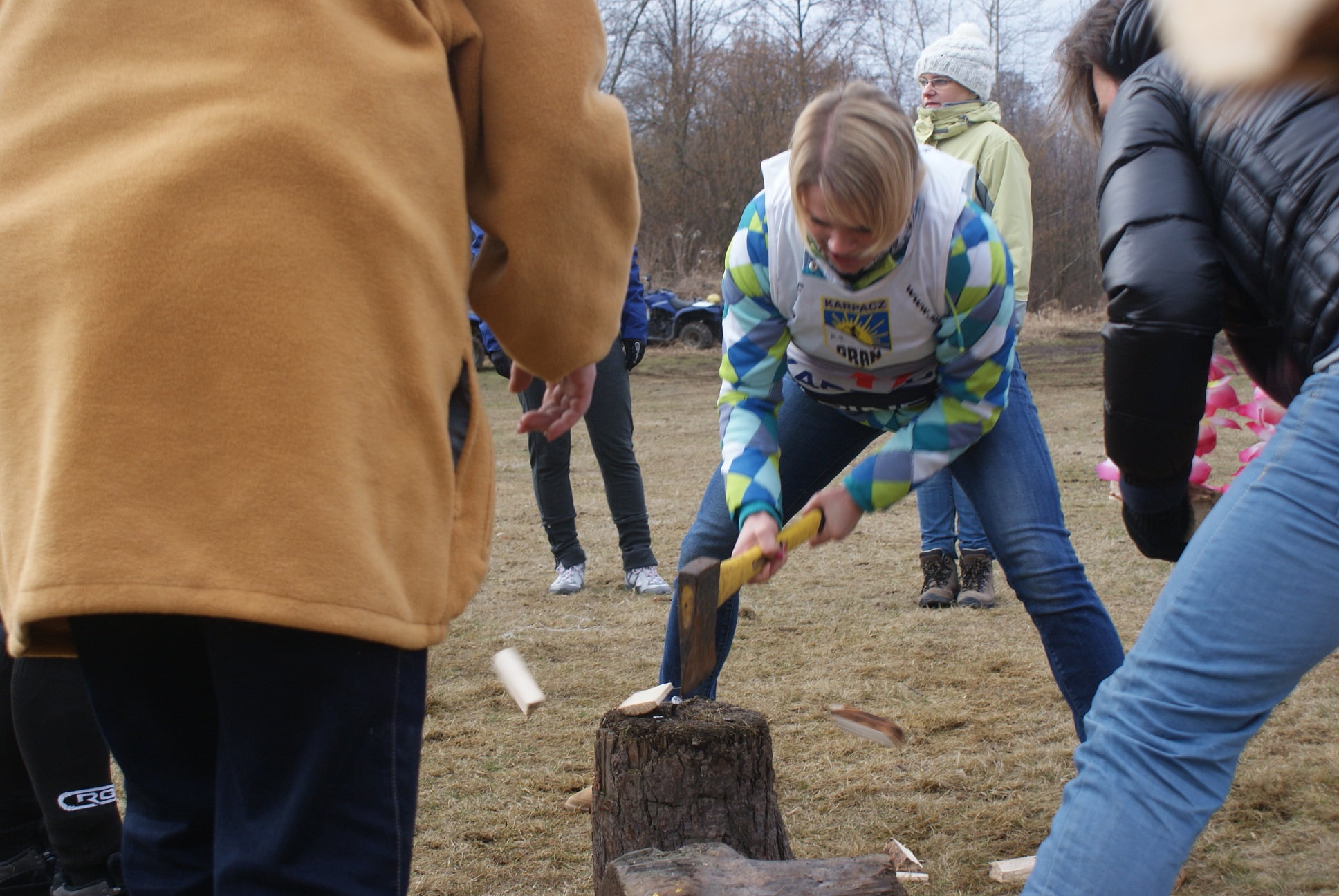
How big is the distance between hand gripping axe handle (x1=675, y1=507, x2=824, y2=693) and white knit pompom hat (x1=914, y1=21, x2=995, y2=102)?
2563 millimetres

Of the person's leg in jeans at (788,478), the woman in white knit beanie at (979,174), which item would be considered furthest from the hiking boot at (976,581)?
the person's leg in jeans at (788,478)

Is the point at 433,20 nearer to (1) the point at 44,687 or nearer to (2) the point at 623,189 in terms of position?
(2) the point at 623,189

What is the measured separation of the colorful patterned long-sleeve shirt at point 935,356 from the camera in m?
2.37

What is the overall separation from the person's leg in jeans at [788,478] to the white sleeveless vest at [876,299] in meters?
0.17

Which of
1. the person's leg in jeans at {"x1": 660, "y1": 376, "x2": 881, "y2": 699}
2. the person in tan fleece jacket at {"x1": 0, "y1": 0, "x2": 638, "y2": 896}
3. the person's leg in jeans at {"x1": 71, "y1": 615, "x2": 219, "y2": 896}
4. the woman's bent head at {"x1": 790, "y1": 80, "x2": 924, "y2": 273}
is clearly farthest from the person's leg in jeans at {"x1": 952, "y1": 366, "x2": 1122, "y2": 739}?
the person's leg in jeans at {"x1": 71, "y1": 615, "x2": 219, "y2": 896}

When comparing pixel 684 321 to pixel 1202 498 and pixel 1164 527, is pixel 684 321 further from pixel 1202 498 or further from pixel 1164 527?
pixel 1164 527

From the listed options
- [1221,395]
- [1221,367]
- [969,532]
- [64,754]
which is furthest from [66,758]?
[969,532]

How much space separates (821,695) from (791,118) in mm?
22061

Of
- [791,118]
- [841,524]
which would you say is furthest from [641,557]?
[791,118]

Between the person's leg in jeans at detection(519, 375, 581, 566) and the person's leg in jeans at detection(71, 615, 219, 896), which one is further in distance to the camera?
the person's leg in jeans at detection(519, 375, 581, 566)

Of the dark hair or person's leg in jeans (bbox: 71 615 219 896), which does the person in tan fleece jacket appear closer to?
person's leg in jeans (bbox: 71 615 219 896)

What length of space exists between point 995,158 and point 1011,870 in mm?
2787

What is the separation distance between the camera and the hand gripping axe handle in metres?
2.24

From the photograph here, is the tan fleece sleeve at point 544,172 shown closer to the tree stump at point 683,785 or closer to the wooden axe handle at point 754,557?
the wooden axe handle at point 754,557
